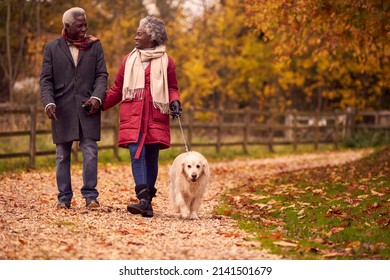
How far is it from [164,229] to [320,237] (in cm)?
151

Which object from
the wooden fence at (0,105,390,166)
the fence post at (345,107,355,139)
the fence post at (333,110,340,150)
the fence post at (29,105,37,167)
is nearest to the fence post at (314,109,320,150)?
the wooden fence at (0,105,390,166)

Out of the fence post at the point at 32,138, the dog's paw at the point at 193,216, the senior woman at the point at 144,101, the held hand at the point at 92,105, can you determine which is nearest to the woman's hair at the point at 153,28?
the senior woman at the point at 144,101

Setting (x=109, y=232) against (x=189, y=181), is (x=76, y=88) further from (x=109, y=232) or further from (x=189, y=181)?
(x=109, y=232)

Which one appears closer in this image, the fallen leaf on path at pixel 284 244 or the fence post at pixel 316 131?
the fallen leaf on path at pixel 284 244

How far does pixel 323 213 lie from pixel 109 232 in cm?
290

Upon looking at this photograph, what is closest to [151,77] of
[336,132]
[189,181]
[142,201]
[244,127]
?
[189,181]

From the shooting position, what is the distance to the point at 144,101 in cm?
809

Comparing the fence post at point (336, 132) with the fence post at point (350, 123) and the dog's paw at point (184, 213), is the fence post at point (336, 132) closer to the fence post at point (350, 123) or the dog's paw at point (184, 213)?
the fence post at point (350, 123)

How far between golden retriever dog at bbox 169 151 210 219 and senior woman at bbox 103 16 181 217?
32 centimetres

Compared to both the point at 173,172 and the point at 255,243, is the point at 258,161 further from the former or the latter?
the point at 255,243

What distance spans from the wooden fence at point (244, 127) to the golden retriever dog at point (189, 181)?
6854 millimetres

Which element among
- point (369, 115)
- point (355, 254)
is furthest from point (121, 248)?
point (369, 115)

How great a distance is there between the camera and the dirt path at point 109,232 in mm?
5930

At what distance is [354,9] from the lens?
40.8 feet
